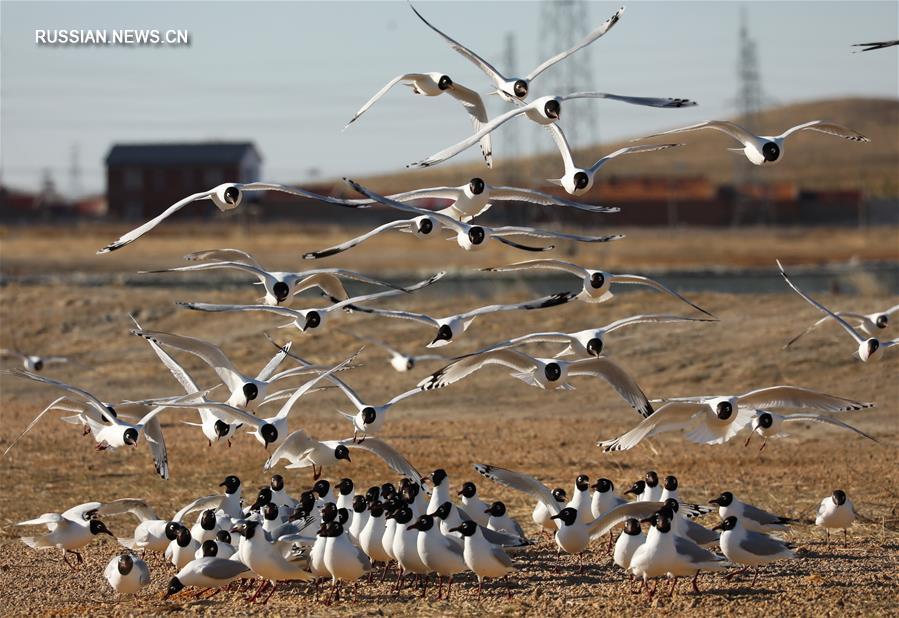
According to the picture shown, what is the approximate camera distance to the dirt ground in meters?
10.8

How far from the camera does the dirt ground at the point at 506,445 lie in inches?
425

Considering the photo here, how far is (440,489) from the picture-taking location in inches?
477

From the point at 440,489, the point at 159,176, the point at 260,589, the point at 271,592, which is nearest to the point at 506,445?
the point at 440,489

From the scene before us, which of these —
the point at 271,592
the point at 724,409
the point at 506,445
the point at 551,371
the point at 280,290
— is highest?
the point at 280,290

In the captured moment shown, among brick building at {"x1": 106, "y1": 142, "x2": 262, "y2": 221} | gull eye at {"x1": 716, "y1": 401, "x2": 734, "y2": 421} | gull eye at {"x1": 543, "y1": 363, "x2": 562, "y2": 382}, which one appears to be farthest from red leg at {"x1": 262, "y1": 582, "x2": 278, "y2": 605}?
brick building at {"x1": 106, "y1": 142, "x2": 262, "y2": 221}

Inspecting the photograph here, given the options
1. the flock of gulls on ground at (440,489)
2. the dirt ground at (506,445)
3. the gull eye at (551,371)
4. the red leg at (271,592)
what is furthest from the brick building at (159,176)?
the red leg at (271,592)

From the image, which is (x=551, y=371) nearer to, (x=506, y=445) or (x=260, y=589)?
(x=260, y=589)

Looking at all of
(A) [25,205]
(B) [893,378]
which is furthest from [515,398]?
(A) [25,205]

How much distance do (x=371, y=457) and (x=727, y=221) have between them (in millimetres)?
55383

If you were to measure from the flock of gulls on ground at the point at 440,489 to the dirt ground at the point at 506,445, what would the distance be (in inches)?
11.1

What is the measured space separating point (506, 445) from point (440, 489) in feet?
19.5

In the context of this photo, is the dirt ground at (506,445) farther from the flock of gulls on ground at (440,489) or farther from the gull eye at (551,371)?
the gull eye at (551,371)

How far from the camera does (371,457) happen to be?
56.6 feet

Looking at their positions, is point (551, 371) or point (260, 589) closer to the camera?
point (260, 589)
